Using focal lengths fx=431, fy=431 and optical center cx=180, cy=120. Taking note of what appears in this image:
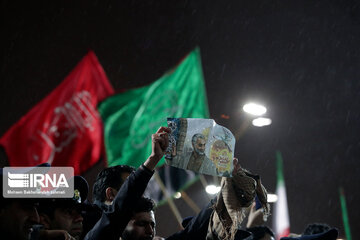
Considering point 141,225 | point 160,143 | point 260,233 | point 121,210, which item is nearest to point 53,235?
point 121,210

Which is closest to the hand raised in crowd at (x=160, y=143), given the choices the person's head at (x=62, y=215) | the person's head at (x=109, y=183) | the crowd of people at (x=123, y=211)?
the crowd of people at (x=123, y=211)

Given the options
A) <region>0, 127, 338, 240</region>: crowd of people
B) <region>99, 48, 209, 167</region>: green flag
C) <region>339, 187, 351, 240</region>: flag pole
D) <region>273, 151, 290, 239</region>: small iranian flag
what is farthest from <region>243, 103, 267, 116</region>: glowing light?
<region>0, 127, 338, 240</region>: crowd of people

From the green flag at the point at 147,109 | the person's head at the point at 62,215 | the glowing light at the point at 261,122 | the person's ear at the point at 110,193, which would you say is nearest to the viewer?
the person's head at the point at 62,215

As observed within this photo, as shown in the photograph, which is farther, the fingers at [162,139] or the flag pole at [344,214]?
the flag pole at [344,214]

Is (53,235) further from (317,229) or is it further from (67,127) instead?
(67,127)

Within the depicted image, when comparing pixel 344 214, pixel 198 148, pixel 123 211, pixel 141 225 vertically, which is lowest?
pixel 344 214

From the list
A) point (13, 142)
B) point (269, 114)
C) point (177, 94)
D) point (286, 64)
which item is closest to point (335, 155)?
point (269, 114)

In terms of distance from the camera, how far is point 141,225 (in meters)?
2.00

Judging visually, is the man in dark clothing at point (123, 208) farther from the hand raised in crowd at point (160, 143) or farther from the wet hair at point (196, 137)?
the wet hair at point (196, 137)

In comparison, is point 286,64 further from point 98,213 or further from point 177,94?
point 98,213

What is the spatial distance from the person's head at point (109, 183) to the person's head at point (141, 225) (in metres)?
0.16

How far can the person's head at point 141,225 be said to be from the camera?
78.2 inches

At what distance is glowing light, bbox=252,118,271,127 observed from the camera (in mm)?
7348

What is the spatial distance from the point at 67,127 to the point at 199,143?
4.74m
